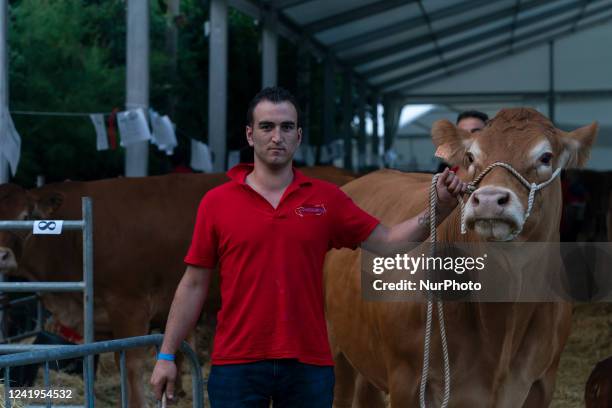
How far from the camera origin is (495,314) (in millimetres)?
4406

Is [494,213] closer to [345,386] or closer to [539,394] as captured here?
[539,394]

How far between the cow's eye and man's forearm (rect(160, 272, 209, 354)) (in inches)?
52.5

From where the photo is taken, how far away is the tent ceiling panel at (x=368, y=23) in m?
19.3

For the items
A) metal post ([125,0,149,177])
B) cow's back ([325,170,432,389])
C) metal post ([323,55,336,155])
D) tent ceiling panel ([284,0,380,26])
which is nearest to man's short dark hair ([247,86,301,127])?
cow's back ([325,170,432,389])

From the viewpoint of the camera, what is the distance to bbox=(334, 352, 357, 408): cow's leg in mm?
6773

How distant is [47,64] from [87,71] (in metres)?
0.60

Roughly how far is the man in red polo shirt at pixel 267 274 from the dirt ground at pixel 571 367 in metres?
3.40

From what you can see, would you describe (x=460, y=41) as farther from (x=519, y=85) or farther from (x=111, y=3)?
(x=111, y=3)

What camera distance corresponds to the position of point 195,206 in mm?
8609

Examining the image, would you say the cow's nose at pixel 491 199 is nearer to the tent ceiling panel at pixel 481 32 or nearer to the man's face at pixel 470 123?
the man's face at pixel 470 123

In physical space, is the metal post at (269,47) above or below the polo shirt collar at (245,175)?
above

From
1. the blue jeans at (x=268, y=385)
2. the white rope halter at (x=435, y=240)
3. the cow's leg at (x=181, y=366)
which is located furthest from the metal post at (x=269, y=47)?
the blue jeans at (x=268, y=385)

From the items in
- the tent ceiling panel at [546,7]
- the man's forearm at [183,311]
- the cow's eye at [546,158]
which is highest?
the tent ceiling panel at [546,7]

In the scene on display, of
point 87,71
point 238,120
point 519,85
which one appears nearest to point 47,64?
point 87,71
